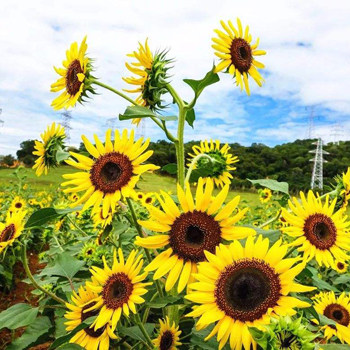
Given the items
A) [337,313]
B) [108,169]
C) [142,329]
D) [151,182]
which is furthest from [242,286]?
[151,182]

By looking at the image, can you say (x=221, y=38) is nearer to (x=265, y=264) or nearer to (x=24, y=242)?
(x=265, y=264)

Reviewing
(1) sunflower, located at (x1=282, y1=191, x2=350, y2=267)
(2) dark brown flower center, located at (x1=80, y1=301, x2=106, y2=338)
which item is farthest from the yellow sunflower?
(2) dark brown flower center, located at (x1=80, y1=301, x2=106, y2=338)

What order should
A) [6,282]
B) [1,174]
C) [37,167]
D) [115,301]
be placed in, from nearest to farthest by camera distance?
1. [115,301]
2. [37,167]
3. [6,282]
4. [1,174]

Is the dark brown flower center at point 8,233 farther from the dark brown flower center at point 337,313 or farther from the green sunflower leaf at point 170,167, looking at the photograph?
the dark brown flower center at point 337,313

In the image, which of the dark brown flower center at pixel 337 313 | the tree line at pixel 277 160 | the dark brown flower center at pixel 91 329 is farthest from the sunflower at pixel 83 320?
the tree line at pixel 277 160

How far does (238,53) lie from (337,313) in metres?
1.60

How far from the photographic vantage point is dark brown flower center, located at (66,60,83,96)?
1641 millimetres

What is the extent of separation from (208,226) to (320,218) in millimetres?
616

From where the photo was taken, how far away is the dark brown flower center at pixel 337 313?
2.24m

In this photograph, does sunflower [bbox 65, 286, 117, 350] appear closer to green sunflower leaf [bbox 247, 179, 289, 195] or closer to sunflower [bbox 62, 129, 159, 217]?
sunflower [bbox 62, 129, 159, 217]

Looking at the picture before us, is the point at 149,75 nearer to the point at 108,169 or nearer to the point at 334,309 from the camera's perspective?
the point at 108,169

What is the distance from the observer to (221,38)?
1728 mm

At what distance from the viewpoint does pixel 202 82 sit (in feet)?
4.90

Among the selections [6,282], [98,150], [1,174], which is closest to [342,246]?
[98,150]
